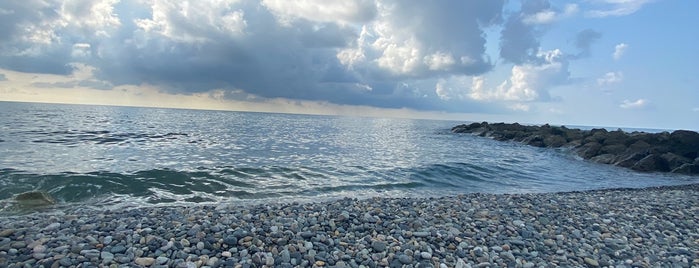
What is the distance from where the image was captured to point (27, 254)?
5086mm

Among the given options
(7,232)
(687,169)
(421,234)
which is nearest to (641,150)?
(687,169)

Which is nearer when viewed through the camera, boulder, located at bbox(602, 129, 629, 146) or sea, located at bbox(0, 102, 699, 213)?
sea, located at bbox(0, 102, 699, 213)

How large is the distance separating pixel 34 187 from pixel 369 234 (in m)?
11.0

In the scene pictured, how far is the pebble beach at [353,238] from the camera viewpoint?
5176 millimetres

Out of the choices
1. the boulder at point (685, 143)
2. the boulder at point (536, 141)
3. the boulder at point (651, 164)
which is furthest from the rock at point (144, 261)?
the boulder at point (536, 141)

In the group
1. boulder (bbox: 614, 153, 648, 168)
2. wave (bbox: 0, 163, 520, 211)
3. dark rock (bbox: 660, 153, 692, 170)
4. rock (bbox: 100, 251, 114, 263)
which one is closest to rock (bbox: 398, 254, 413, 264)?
rock (bbox: 100, 251, 114, 263)

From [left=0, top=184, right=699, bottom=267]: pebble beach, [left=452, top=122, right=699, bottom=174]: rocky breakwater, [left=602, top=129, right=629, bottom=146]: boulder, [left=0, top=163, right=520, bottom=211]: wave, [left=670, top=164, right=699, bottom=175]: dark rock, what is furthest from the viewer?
[left=602, top=129, right=629, bottom=146]: boulder

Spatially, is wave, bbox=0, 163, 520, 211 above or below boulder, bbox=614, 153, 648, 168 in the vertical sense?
below

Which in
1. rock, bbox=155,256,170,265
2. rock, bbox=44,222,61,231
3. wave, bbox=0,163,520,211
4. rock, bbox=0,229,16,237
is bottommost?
wave, bbox=0,163,520,211

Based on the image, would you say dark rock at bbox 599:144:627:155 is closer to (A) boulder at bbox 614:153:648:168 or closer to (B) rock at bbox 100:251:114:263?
(A) boulder at bbox 614:153:648:168

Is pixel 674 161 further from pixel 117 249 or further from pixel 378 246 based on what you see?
pixel 117 249

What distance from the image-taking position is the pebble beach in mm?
5176

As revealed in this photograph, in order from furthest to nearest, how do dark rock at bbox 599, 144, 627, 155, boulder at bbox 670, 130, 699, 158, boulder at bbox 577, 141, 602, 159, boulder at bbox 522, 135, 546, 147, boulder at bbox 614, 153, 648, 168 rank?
boulder at bbox 522, 135, 546, 147
boulder at bbox 577, 141, 602, 159
dark rock at bbox 599, 144, 627, 155
boulder at bbox 670, 130, 699, 158
boulder at bbox 614, 153, 648, 168

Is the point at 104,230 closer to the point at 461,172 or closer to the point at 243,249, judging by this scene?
the point at 243,249
